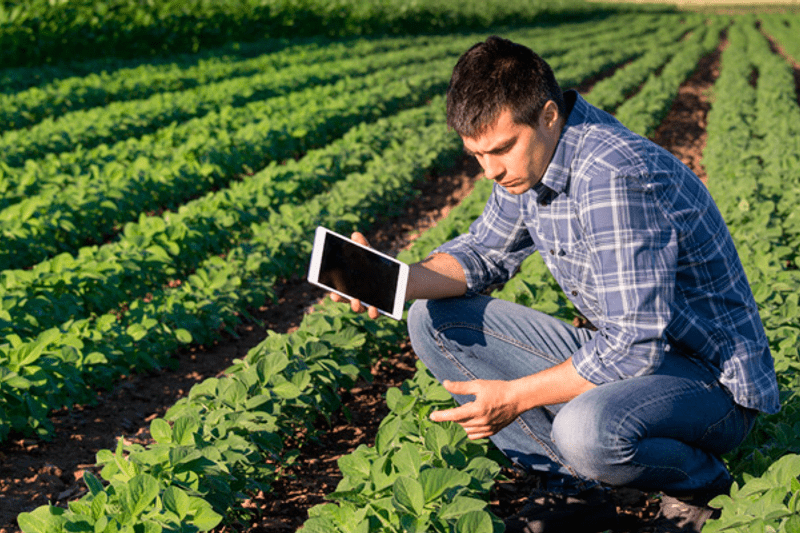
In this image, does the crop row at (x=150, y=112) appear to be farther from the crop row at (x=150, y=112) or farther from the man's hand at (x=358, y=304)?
the man's hand at (x=358, y=304)

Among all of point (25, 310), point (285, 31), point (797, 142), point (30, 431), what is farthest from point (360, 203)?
point (285, 31)

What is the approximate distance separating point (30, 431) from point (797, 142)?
7431 mm

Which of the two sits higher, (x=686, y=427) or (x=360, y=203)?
(x=686, y=427)

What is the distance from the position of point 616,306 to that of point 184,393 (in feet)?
8.92

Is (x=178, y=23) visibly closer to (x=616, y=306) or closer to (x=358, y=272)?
(x=358, y=272)

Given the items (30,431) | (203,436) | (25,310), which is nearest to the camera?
(203,436)

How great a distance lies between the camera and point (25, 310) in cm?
376

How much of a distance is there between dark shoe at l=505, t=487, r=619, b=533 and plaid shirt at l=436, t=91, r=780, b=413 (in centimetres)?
54

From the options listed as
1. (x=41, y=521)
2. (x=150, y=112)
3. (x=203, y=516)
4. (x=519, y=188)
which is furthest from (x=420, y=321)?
(x=150, y=112)

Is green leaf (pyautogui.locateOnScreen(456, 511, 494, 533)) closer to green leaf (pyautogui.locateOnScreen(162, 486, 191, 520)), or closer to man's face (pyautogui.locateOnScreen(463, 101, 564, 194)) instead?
green leaf (pyautogui.locateOnScreen(162, 486, 191, 520))

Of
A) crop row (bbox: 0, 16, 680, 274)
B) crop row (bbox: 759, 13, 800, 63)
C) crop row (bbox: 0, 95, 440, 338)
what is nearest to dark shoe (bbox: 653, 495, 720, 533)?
crop row (bbox: 0, 95, 440, 338)

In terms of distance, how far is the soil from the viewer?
9.16 feet

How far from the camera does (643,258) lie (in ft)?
6.38

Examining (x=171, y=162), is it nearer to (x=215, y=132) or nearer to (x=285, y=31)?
(x=215, y=132)
